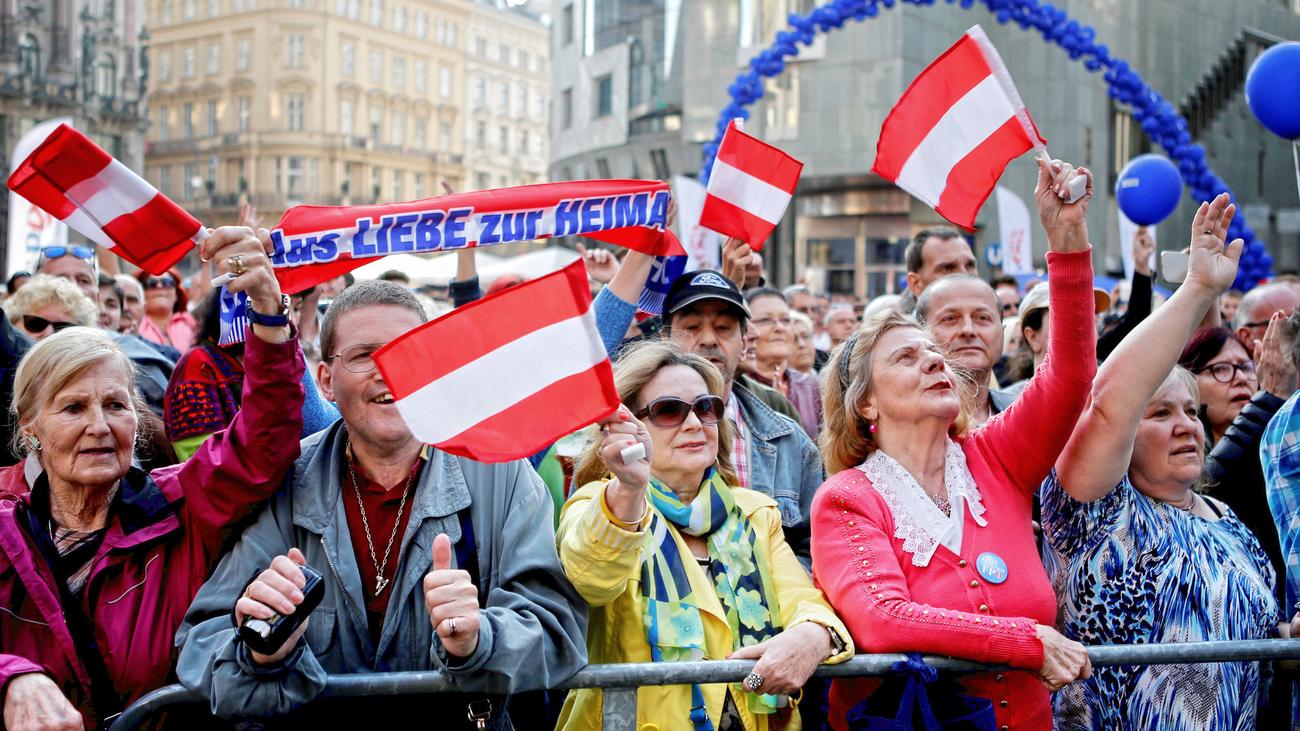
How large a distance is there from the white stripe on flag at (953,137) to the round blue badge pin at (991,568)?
1.27 m

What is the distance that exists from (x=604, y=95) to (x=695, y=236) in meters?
27.5

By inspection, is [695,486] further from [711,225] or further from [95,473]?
[711,225]

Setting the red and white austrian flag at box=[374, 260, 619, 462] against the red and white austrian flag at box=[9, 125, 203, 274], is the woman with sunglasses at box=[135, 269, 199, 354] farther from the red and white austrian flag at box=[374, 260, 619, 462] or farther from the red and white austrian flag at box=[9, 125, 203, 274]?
the red and white austrian flag at box=[374, 260, 619, 462]

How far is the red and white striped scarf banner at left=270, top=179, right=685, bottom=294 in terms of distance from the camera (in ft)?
11.7

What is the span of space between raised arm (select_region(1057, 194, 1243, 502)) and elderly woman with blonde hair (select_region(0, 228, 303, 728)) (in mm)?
2111

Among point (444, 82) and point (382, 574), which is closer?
point (382, 574)

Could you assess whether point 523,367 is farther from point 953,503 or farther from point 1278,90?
point 1278,90

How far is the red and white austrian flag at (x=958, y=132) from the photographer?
3.98 meters

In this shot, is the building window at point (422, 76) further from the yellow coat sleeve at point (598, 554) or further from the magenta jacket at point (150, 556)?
the yellow coat sleeve at point (598, 554)

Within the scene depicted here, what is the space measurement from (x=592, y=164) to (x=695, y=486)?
33524mm

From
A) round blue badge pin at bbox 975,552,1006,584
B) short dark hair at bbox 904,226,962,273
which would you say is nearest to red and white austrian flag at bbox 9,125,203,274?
round blue badge pin at bbox 975,552,1006,584

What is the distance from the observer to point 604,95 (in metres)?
35.7

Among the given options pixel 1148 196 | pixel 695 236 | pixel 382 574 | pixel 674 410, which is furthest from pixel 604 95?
pixel 382 574

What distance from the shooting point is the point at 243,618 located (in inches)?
110
